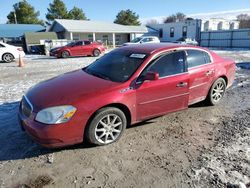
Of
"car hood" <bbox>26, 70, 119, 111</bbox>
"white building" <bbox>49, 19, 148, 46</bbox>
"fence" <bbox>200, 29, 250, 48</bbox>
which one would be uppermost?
"white building" <bbox>49, 19, 148, 46</bbox>

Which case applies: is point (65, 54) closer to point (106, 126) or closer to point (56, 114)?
point (106, 126)

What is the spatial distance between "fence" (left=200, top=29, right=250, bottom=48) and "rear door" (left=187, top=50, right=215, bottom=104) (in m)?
26.4

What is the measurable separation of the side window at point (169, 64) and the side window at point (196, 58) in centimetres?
20

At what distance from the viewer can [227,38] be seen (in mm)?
28984

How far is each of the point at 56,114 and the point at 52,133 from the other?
0.88 ft

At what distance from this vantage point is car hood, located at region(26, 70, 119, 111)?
3.27 metres

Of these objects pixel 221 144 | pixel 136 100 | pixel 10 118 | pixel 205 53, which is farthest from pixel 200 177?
pixel 10 118

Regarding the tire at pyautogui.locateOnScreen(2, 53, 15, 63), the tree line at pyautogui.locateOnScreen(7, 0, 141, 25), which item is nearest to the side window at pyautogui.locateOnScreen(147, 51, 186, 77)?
the tire at pyautogui.locateOnScreen(2, 53, 15, 63)

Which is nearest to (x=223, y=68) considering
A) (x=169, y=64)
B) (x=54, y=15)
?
(x=169, y=64)

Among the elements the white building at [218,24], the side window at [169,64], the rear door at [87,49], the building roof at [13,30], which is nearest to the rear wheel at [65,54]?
the rear door at [87,49]

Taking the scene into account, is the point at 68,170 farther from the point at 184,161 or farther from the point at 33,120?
the point at 184,161

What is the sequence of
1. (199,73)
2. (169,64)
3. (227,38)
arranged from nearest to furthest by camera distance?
(169,64)
(199,73)
(227,38)

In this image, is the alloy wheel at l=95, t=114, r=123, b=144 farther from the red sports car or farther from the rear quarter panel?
the red sports car

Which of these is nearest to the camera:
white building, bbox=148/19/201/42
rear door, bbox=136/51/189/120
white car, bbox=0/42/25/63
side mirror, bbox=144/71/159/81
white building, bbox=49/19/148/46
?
side mirror, bbox=144/71/159/81
